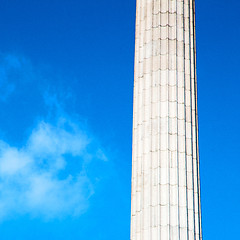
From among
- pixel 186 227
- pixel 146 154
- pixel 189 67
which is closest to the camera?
pixel 186 227

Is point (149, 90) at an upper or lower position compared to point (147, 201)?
upper

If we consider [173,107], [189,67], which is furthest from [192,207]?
[189,67]

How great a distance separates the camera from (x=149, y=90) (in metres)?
30.6

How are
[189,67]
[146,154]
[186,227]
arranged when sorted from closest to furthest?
[186,227] < [146,154] < [189,67]

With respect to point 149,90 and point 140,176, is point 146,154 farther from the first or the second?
point 149,90

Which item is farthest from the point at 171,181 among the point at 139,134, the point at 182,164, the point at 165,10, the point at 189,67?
the point at 165,10

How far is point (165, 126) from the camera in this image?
29.3m

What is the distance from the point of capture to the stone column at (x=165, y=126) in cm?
2758

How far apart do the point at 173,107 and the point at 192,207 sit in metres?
4.92

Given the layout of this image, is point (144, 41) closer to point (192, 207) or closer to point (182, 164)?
point (182, 164)

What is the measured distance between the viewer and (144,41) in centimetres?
3203

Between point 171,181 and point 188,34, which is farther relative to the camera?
point 188,34

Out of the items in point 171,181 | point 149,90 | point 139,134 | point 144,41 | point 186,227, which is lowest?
point 186,227

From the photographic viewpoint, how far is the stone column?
27.6 metres
